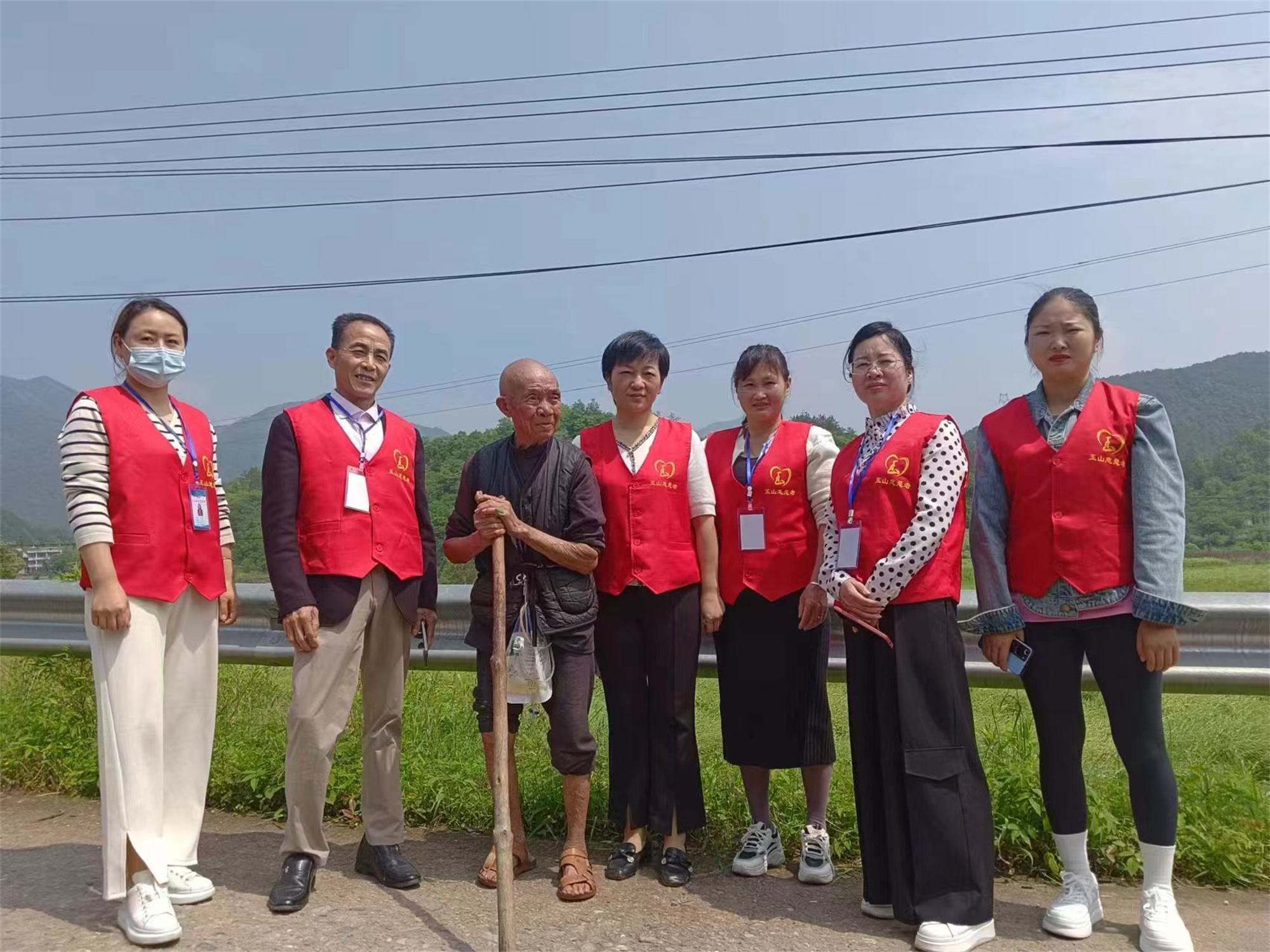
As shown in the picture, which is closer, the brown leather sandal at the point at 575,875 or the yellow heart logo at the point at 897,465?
the yellow heart logo at the point at 897,465

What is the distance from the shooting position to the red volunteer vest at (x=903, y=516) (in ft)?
10.1

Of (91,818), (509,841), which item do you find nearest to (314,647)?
(509,841)

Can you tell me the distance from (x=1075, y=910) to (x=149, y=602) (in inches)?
126

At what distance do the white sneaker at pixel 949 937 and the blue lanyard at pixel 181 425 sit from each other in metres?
2.89

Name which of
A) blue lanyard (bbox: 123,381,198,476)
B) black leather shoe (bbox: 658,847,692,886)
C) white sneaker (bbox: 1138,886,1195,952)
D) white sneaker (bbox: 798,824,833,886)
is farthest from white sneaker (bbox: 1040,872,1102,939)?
blue lanyard (bbox: 123,381,198,476)

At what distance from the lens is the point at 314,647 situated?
331 centimetres

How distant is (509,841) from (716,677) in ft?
3.92

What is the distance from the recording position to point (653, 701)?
11.7 ft

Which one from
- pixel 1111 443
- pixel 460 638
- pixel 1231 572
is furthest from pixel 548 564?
pixel 1231 572

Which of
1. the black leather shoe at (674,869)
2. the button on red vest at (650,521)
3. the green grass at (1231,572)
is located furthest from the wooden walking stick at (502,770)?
the green grass at (1231,572)

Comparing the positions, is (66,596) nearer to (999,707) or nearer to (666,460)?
(666,460)

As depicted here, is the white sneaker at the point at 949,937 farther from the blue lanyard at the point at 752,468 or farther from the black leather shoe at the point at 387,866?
the black leather shoe at the point at 387,866

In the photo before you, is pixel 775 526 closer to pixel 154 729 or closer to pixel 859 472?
pixel 859 472

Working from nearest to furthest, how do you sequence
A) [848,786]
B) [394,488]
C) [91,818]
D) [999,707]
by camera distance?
[394,488]
[848,786]
[91,818]
[999,707]
